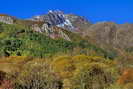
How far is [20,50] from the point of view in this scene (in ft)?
362

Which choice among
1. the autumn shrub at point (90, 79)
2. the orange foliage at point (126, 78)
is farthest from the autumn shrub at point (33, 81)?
the orange foliage at point (126, 78)

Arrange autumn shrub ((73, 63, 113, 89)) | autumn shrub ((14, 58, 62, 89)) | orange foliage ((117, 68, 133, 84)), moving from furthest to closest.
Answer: orange foliage ((117, 68, 133, 84)) < autumn shrub ((73, 63, 113, 89)) < autumn shrub ((14, 58, 62, 89))

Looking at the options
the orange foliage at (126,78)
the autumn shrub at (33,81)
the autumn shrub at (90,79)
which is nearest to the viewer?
the autumn shrub at (33,81)

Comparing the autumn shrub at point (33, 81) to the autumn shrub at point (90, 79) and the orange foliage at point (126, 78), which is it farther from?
the orange foliage at point (126, 78)

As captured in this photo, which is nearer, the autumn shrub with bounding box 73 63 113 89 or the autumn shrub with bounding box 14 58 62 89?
the autumn shrub with bounding box 14 58 62 89

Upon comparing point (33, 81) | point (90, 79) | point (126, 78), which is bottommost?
point (126, 78)

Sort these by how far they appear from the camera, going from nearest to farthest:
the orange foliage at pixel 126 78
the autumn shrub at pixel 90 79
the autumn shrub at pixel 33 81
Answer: the autumn shrub at pixel 33 81, the autumn shrub at pixel 90 79, the orange foliage at pixel 126 78

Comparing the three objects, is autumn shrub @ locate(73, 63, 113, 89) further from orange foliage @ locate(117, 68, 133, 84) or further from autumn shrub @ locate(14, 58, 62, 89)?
autumn shrub @ locate(14, 58, 62, 89)

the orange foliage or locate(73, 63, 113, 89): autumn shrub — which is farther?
the orange foliage

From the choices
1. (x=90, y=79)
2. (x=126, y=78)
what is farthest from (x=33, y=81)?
(x=126, y=78)

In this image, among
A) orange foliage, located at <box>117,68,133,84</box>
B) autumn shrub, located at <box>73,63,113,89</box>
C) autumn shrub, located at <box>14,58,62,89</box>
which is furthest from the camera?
orange foliage, located at <box>117,68,133,84</box>

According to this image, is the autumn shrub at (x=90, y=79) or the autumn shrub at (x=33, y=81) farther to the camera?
the autumn shrub at (x=90, y=79)

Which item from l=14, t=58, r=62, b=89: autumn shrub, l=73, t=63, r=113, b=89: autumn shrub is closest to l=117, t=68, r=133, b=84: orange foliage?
l=73, t=63, r=113, b=89: autumn shrub

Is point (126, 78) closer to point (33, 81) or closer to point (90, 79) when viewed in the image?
point (90, 79)
